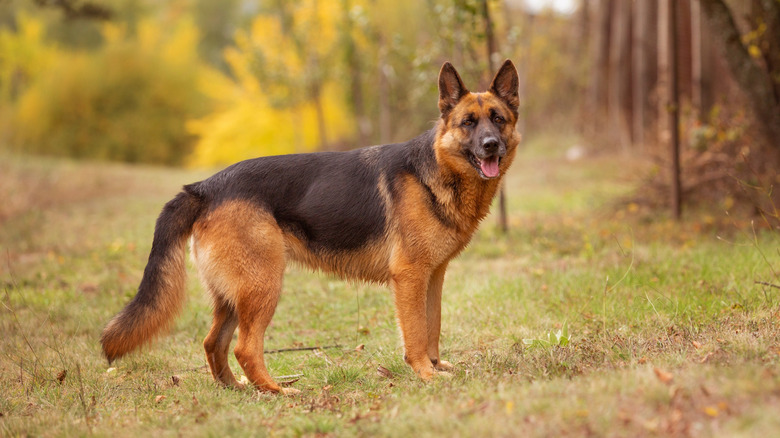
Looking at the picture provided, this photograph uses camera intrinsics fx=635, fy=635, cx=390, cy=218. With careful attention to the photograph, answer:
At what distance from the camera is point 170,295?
439 cm

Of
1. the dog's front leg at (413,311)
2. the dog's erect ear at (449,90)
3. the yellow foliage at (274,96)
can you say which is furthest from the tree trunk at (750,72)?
the yellow foliage at (274,96)

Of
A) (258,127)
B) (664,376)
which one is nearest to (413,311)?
(664,376)

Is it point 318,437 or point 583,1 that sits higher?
point 583,1

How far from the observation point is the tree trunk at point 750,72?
323 inches

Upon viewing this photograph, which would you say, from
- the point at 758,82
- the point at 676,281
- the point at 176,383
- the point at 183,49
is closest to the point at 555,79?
the point at 183,49

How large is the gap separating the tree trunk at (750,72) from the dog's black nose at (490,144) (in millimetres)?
5397

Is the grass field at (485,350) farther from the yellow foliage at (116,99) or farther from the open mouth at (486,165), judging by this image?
the yellow foliage at (116,99)

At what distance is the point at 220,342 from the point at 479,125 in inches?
101

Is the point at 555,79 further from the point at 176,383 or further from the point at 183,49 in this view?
the point at 176,383

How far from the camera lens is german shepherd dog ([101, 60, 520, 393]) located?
4527 millimetres

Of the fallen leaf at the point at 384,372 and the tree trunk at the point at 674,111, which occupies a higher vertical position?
the tree trunk at the point at 674,111

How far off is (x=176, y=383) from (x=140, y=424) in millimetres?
995

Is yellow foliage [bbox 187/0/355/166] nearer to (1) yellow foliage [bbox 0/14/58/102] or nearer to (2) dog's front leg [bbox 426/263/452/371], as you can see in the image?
(1) yellow foliage [bbox 0/14/58/102]

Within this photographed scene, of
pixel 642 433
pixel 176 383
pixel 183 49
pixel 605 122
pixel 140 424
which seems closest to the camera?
pixel 642 433
